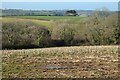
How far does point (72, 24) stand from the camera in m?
45.5

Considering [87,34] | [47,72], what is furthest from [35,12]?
[47,72]

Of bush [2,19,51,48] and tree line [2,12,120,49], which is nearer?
bush [2,19,51,48]

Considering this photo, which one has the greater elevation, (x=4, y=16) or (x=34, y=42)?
(x=4, y=16)

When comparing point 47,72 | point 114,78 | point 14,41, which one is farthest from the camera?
point 14,41

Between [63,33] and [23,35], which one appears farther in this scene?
[63,33]

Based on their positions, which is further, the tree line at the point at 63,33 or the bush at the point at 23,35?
the tree line at the point at 63,33

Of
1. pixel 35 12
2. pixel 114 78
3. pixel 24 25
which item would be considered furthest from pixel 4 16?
pixel 114 78

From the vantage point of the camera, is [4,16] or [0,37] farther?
[4,16]

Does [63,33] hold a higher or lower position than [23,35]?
lower

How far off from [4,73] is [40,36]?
24.9 m

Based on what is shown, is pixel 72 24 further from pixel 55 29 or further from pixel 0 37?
pixel 0 37

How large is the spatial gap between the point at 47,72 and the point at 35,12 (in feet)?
138

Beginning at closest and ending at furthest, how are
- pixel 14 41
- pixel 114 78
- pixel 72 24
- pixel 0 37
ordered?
pixel 114 78 → pixel 0 37 → pixel 14 41 → pixel 72 24

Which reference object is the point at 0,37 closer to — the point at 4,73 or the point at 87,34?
the point at 87,34
